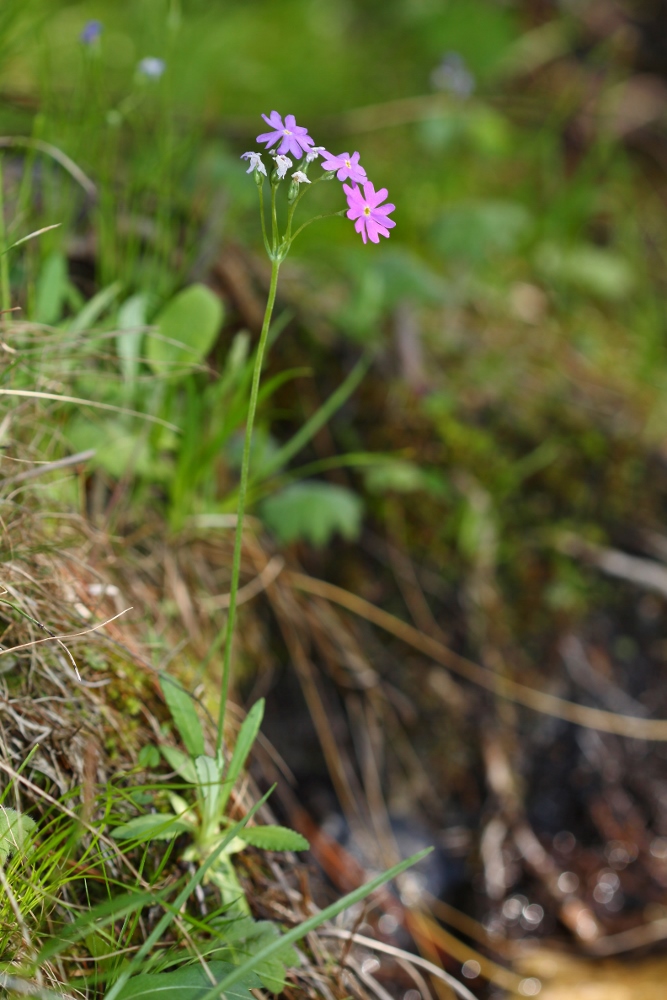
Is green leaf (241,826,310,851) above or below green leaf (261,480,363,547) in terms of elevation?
below

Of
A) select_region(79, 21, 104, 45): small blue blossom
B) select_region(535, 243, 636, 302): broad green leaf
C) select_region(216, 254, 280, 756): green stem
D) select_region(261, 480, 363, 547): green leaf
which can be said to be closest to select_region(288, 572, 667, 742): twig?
select_region(261, 480, 363, 547): green leaf

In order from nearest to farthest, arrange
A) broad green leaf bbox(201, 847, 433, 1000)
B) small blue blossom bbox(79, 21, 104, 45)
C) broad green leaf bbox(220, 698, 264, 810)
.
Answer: broad green leaf bbox(201, 847, 433, 1000) < broad green leaf bbox(220, 698, 264, 810) < small blue blossom bbox(79, 21, 104, 45)

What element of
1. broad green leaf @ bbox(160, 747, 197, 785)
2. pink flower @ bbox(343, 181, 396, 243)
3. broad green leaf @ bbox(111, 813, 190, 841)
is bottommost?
broad green leaf @ bbox(111, 813, 190, 841)

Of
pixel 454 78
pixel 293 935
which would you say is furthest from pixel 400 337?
pixel 293 935

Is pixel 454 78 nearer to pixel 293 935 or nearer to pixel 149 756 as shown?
pixel 149 756

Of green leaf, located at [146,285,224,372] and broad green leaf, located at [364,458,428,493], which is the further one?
broad green leaf, located at [364,458,428,493]

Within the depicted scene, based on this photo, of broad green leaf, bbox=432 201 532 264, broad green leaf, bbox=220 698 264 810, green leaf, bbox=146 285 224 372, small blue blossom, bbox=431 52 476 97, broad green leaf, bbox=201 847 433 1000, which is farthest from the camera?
small blue blossom, bbox=431 52 476 97

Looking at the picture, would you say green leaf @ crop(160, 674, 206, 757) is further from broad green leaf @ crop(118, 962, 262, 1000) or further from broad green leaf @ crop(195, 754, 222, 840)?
broad green leaf @ crop(118, 962, 262, 1000)
